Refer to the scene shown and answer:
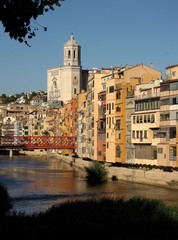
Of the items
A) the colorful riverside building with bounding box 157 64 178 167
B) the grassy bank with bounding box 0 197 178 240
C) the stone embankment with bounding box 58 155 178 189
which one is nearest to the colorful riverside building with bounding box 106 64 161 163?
the stone embankment with bounding box 58 155 178 189

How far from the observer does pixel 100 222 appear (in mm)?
18047

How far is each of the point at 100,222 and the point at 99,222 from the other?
34 millimetres

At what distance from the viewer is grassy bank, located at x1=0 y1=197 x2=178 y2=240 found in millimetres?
15734

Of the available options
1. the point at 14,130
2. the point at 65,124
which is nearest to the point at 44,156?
the point at 65,124

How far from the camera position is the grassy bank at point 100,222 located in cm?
1573

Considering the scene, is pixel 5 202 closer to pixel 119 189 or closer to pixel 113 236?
pixel 113 236

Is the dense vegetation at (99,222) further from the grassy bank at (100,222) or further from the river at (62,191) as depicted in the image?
the river at (62,191)

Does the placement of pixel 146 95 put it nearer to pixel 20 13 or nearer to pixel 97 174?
pixel 97 174

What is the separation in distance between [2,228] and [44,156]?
11167 centimetres

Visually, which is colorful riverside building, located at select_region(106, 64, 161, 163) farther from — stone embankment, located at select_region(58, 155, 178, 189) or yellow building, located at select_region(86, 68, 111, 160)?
yellow building, located at select_region(86, 68, 111, 160)

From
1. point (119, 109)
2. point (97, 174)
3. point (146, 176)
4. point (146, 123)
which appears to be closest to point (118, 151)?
point (119, 109)

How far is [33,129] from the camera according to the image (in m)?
162

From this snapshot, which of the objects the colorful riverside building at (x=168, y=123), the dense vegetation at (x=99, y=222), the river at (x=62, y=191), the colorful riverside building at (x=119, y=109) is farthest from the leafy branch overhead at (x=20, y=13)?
the colorful riverside building at (x=119, y=109)

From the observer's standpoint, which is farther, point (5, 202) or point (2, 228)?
point (5, 202)
